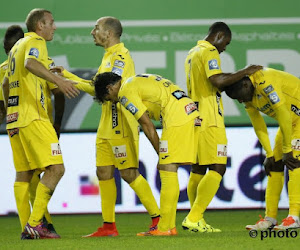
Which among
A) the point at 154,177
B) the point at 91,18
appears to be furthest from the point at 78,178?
the point at 91,18

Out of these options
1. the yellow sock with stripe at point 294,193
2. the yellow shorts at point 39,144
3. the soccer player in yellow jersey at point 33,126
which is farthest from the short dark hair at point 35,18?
the yellow sock with stripe at point 294,193

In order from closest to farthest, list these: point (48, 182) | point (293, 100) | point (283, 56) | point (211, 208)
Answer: point (48, 182), point (293, 100), point (211, 208), point (283, 56)

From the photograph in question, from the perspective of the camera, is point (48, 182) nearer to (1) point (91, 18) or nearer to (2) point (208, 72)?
(2) point (208, 72)

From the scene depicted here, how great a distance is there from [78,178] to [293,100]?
12.0 feet

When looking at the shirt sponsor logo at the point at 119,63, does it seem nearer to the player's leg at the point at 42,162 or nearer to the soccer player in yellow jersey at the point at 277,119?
the player's leg at the point at 42,162

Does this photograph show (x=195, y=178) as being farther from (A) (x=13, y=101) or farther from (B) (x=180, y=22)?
(B) (x=180, y=22)

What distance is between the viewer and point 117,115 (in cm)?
693

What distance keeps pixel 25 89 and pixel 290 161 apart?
231 cm

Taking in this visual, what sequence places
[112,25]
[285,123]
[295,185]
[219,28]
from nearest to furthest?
[285,123] < [295,185] < [112,25] < [219,28]

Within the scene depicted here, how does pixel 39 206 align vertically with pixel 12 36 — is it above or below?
below

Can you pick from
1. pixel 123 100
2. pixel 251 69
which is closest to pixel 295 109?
pixel 251 69

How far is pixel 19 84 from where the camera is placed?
6.62 meters

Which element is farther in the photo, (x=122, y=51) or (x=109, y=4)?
(x=109, y=4)

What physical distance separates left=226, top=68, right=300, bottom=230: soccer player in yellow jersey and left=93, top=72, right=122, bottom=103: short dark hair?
1078mm
